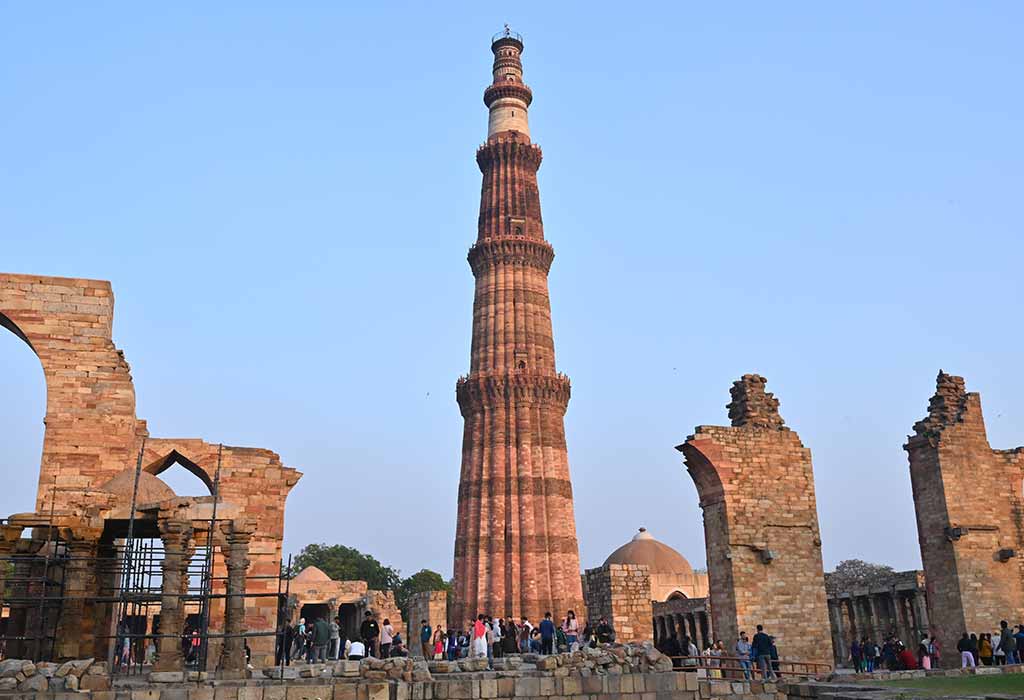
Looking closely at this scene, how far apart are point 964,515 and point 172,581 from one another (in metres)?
13.6

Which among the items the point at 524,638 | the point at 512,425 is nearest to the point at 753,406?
the point at 524,638

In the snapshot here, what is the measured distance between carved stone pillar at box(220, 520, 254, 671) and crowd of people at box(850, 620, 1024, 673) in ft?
31.7

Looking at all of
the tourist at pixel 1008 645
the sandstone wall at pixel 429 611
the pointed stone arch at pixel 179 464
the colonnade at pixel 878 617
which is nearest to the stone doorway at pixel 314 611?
the sandstone wall at pixel 429 611

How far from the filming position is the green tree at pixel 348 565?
5284 centimetres

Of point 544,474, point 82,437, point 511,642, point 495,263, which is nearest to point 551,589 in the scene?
point 544,474

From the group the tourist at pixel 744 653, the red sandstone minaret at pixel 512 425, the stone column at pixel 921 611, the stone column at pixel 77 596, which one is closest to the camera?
the stone column at pixel 77 596

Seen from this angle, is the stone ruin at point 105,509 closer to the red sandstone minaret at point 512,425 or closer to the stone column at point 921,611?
the stone column at point 921,611

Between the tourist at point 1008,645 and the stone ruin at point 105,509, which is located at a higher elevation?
the stone ruin at point 105,509

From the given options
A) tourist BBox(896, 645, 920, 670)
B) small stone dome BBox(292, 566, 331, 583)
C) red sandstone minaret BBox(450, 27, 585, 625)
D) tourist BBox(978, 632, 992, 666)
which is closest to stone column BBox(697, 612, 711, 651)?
red sandstone minaret BBox(450, 27, 585, 625)

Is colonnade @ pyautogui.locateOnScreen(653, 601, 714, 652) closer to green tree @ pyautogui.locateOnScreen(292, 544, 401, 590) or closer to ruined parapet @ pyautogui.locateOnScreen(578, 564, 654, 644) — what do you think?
ruined parapet @ pyautogui.locateOnScreen(578, 564, 654, 644)

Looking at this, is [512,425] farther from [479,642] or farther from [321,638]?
[321,638]

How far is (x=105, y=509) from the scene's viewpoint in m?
11.9

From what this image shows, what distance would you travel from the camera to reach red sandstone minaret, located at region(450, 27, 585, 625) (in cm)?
3077

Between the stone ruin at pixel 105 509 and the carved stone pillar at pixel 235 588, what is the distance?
18 millimetres
